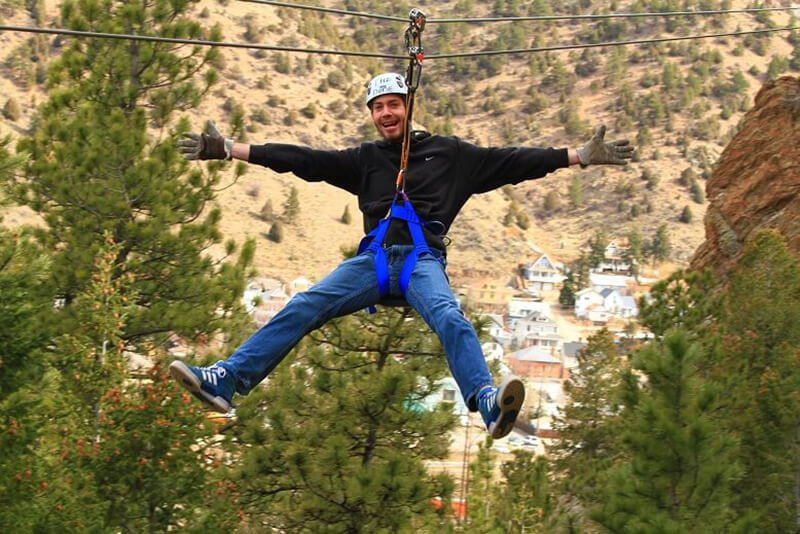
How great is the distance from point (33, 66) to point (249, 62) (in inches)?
832

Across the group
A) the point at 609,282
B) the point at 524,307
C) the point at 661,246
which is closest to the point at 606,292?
the point at 609,282

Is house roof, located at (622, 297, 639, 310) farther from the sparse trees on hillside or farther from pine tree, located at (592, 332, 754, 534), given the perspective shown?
pine tree, located at (592, 332, 754, 534)

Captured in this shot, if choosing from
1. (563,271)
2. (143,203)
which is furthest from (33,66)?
(143,203)

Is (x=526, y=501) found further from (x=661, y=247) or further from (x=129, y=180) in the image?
(x=661, y=247)

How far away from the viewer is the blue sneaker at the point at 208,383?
4.59 meters

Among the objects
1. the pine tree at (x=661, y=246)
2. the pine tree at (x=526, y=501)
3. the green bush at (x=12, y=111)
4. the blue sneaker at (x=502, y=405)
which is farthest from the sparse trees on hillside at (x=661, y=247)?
the blue sneaker at (x=502, y=405)

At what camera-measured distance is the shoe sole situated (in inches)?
169

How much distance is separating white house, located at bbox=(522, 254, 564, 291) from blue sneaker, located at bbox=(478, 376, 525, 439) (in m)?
79.7

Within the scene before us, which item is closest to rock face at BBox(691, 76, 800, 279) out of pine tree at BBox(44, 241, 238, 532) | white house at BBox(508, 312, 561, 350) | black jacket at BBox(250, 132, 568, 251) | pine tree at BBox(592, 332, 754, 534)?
pine tree at BBox(592, 332, 754, 534)

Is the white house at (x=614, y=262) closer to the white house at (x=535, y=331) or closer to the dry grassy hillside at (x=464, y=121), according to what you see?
the dry grassy hillside at (x=464, y=121)

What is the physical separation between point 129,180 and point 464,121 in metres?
98.1

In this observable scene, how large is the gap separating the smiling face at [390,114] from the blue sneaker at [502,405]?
1.42 m

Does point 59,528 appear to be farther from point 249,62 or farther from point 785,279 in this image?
point 249,62

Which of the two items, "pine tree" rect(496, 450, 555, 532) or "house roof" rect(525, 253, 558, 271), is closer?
"pine tree" rect(496, 450, 555, 532)
